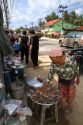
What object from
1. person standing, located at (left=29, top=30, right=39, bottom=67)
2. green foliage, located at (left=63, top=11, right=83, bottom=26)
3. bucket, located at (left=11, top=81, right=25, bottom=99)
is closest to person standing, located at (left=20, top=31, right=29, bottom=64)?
person standing, located at (left=29, top=30, right=39, bottom=67)

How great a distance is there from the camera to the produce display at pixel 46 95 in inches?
162

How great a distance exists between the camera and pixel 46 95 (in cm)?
420

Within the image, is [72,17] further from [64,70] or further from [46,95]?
[46,95]

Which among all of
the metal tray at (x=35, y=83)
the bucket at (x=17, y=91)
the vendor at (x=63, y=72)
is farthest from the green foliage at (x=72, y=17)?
the vendor at (x=63, y=72)

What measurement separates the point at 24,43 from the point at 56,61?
5613mm

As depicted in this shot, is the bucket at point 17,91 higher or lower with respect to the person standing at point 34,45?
lower

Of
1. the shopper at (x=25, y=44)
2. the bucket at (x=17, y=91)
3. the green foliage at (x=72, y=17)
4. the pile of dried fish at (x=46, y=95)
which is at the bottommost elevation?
the bucket at (x=17, y=91)

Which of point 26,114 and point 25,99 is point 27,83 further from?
point 26,114

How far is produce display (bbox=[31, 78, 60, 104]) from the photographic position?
412cm

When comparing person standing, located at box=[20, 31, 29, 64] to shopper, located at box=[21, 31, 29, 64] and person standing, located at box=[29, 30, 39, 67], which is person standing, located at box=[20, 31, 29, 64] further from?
person standing, located at box=[29, 30, 39, 67]

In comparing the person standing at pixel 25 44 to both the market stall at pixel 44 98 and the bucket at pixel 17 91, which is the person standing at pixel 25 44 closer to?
the bucket at pixel 17 91

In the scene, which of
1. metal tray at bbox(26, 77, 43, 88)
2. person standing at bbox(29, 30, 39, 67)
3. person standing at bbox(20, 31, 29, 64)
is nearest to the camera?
metal tray at bbox(26, 77, 43, 88)

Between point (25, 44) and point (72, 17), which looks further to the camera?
point (72, 17)

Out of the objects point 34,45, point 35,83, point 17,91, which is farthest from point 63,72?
point 34,45
